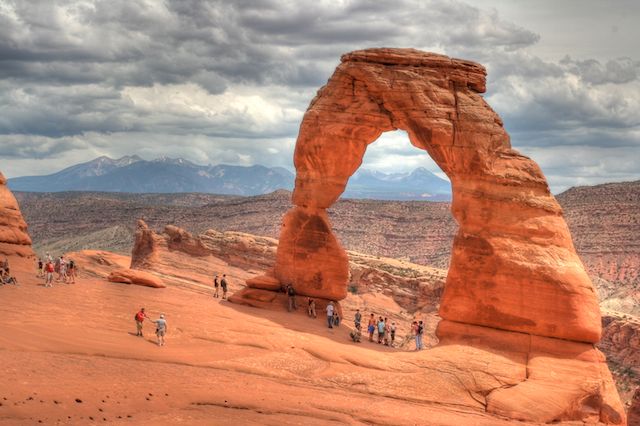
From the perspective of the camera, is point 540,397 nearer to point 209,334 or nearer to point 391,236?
point 209,334

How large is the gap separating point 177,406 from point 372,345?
12.3 m

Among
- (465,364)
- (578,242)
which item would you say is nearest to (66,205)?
(578,242)

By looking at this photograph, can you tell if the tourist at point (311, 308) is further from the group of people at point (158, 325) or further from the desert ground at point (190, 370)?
the group of people at point (158, 325)

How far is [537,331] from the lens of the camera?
25.1 meters

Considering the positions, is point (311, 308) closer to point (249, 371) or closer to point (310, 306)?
point (310, 306)

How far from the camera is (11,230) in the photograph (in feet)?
120

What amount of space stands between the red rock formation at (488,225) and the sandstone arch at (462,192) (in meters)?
0.04

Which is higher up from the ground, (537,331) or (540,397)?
(537,331)

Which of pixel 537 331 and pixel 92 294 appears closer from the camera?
pixel 537 331

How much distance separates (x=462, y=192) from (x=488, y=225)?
1.47 metres

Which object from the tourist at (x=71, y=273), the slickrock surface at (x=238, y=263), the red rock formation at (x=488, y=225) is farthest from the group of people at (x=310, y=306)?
the slickrock surface at (x=238, y=263)

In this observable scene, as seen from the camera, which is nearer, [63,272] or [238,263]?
[63,272]

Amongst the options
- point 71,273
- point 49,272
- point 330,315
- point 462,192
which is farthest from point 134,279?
point 462,192

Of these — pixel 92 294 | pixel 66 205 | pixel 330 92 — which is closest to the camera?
pixel 92 294
